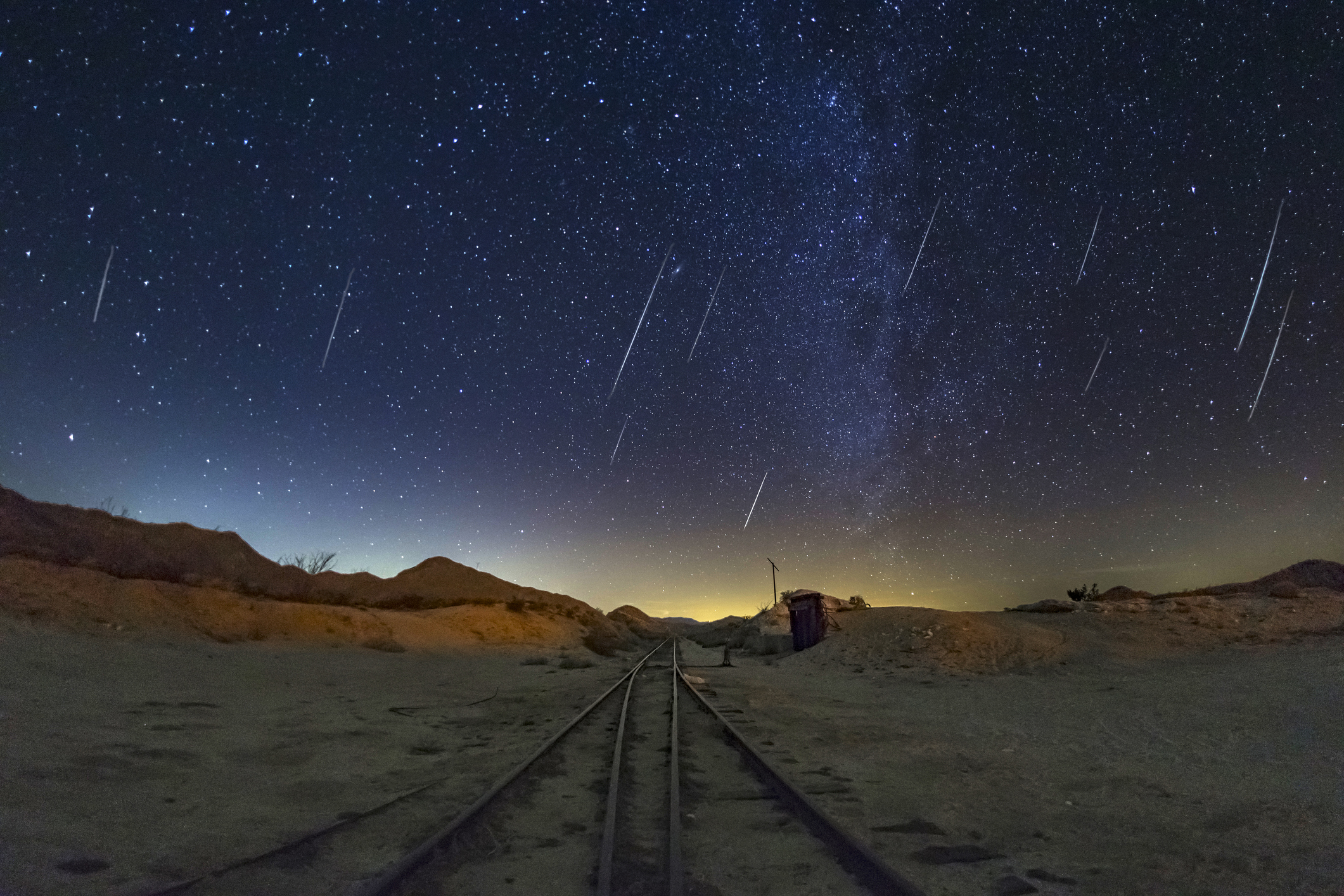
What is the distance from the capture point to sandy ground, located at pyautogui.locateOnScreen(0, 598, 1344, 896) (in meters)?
5.46

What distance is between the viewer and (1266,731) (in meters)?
10.1

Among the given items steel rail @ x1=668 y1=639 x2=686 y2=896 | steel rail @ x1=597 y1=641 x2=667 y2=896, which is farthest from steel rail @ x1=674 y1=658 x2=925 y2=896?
steel rail @ x1=597 y1=641 x2=667 y2=896

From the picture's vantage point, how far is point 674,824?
231 inches

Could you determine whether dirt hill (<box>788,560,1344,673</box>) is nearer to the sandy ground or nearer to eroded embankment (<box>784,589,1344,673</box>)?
eroded embankment (<box>784,589,1344,673</box>)

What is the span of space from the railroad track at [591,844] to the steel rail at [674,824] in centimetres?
2

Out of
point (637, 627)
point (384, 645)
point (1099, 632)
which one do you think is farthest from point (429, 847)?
point (637, 627)

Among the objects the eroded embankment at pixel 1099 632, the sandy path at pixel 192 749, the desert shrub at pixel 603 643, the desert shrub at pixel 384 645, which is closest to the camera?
the sandy path at pixel 192 749

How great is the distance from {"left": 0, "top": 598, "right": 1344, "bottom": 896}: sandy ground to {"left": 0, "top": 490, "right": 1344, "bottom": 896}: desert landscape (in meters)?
0.06

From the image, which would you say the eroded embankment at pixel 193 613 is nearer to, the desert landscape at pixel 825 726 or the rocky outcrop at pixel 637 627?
the desert landscape at pixel 825 726

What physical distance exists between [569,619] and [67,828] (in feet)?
204

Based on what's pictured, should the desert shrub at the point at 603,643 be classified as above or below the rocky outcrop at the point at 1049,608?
below

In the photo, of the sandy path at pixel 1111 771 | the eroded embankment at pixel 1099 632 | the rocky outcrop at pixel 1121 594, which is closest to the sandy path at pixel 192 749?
the sandy path at pixel 1111 771

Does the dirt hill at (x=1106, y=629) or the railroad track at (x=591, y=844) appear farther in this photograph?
the dirt hill at (x=1106, y=629)

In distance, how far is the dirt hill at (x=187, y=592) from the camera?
20.8 m
